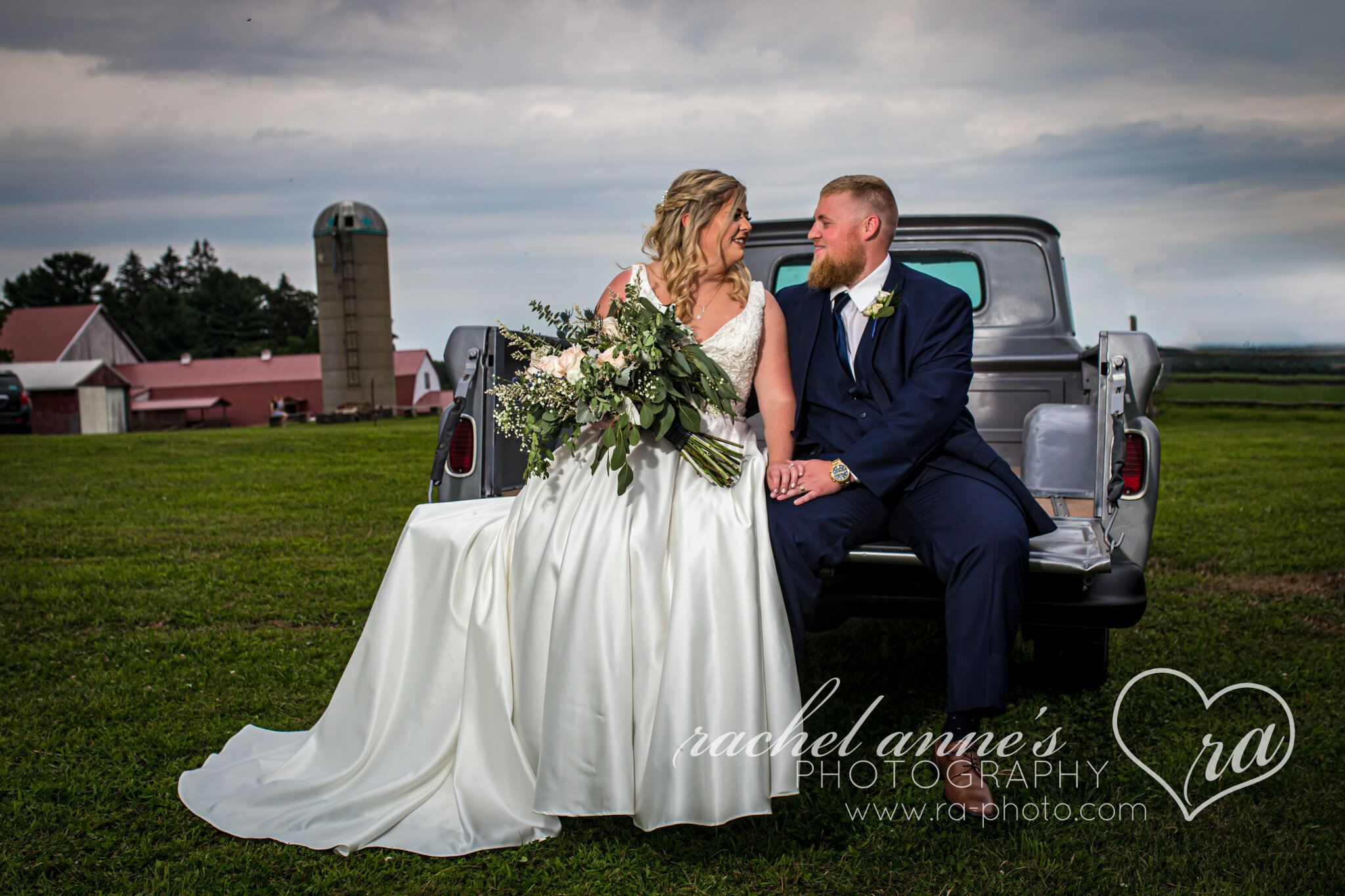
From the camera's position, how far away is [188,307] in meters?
89.4

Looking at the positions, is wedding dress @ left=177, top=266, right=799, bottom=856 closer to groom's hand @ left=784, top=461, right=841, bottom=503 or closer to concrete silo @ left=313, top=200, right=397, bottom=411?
groom's hand @ left=784, top=461, right=841, bottom=503

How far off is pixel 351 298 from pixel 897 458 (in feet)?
135

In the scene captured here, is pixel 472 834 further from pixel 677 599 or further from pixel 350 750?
pixel 677 599

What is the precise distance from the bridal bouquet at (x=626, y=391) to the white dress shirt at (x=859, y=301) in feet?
2.33

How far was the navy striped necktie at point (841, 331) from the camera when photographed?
388cm

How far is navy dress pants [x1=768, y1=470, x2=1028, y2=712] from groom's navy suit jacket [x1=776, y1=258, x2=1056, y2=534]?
0.31 ft

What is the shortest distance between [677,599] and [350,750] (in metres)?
1.45

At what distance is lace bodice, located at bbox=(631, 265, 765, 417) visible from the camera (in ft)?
11.8

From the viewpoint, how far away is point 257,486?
13461 millimetres

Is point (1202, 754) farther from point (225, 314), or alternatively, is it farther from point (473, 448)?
point (225, 314)

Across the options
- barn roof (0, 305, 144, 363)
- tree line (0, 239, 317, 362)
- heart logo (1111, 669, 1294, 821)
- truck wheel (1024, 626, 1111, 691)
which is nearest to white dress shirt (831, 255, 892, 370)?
truck wheel (1024, 626, 1111, 691)

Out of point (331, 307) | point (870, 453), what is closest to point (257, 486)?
point (870, 453)

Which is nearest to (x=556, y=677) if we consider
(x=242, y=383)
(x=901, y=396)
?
(x=901, y=396)

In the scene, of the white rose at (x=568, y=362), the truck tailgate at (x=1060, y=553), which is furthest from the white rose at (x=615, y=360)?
the truck tailgate at (x=1060, y=553)
